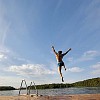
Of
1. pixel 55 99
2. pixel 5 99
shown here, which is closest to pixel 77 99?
pixel 55 99

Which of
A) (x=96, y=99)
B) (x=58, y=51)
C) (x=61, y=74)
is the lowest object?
(x=96, y=99)

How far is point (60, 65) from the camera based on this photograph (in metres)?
18.9

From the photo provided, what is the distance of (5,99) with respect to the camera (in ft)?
40.2

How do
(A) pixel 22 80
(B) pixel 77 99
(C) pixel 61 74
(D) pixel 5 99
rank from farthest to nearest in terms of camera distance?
(A) pixel 22 80
(C) pixel 61 74
(D) pixel 5 99
(B) pixel 77 99

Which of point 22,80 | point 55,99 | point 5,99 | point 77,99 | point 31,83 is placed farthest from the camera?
point 31,83

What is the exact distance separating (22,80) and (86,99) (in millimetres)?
13467

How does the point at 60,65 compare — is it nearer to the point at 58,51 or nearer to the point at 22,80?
the point at 58,51

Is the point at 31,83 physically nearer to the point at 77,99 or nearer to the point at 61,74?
the point at 61,74

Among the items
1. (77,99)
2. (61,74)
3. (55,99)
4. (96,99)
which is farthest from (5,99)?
(61,74)

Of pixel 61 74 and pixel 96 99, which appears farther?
pixel 61 74

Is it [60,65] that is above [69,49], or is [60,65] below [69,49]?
below

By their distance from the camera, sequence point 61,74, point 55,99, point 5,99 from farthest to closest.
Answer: point 61,74
point 5,99
point 55,99

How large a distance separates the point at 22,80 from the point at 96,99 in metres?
13.9

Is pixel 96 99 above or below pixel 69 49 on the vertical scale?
below
